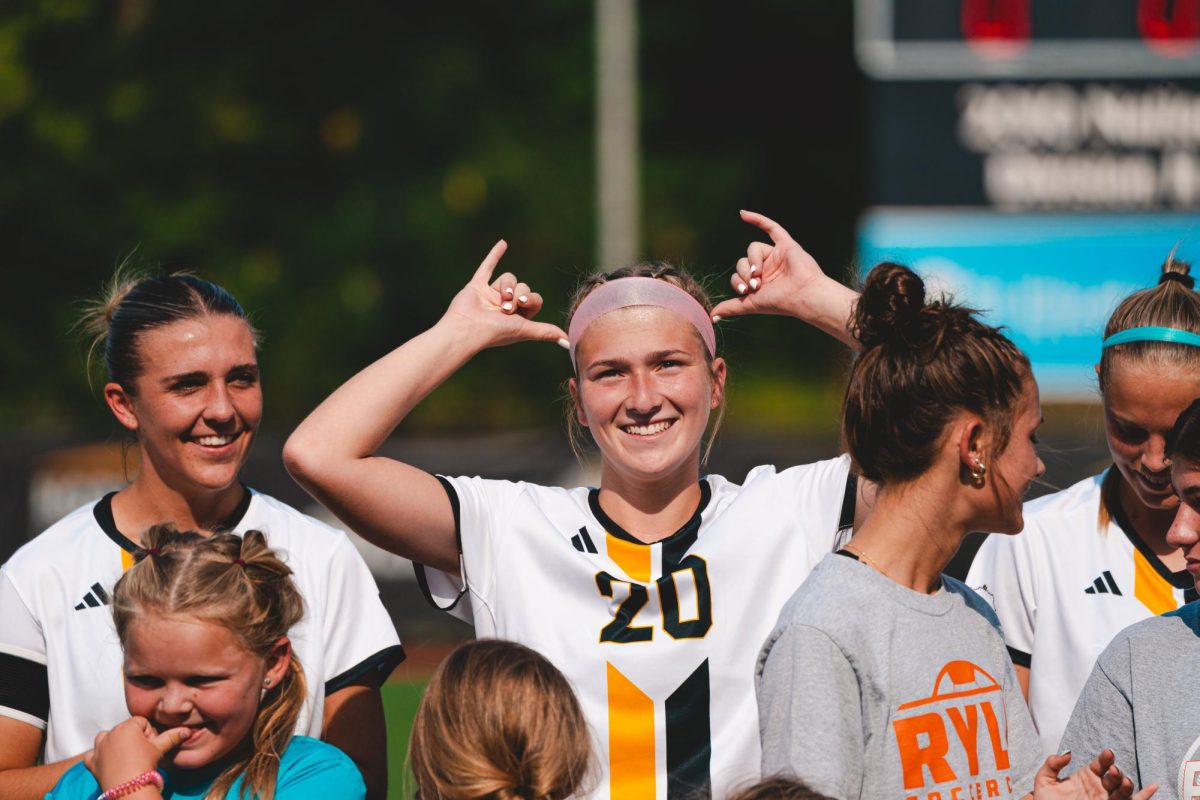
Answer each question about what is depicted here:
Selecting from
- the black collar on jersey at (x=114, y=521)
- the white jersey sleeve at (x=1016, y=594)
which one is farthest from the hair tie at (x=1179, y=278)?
the black collar on jersey at (x=114, y=521)

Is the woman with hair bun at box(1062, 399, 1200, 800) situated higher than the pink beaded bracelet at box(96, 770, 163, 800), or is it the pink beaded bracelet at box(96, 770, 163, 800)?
the woman with hair bun at box(1062, 399, 1200, 800)

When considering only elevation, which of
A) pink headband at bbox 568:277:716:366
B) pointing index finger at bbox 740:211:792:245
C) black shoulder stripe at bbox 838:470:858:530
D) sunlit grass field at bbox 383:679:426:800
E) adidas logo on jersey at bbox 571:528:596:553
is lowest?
sunlit grass field at bbox 383:679:426:800

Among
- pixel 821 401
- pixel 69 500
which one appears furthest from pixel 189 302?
pixel 821 401

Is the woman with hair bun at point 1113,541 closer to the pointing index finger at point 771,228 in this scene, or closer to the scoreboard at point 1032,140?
the pointing index finger at point 771,228

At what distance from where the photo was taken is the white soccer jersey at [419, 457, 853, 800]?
333cm

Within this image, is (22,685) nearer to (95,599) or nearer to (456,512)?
(95,599)

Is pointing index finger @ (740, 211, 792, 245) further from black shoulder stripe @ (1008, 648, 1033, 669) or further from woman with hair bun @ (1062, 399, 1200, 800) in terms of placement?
woman with hair bun @ (1062, 399, 1200, 800)

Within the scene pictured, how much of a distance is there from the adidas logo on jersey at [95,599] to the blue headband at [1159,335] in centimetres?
232

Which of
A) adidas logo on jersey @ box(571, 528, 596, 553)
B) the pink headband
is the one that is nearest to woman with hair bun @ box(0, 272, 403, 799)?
adidas logo on jersey @ box(571, 528, 596, 553)

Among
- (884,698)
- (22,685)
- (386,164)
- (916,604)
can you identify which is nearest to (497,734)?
(884,698)

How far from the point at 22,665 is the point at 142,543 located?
16.2 inches

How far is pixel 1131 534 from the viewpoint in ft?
12.0

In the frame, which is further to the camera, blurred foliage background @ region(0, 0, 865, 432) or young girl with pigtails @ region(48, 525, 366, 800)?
blurred foliage background @ region(0, 0, 865, 432)

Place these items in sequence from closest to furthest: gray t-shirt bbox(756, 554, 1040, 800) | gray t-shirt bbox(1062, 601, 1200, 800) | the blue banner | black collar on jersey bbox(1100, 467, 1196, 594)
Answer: gray t-shirt bbox(756, 554, 1040, 800), gray t-shirt bbox(1062, 601, 1200, 800), black collar on jersey bbox(1100, 467, 1196, 594), the blue banner
